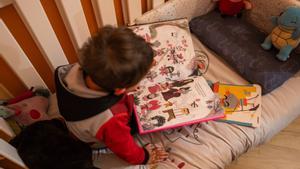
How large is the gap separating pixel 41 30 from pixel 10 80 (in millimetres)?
238

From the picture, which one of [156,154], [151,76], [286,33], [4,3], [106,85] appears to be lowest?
[156,154]

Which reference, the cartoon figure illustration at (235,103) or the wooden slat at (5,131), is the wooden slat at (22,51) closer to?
the wooden slat at (5,131)

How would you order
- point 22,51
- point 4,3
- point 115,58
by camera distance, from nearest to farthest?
point 115,58 < point 4,3 < point 22,51

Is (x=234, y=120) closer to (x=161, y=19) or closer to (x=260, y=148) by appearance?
(x=260, y=148)

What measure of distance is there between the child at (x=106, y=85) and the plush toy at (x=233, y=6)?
71 cm

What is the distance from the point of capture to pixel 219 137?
893mm

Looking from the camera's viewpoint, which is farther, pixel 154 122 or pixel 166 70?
pixel 166 70

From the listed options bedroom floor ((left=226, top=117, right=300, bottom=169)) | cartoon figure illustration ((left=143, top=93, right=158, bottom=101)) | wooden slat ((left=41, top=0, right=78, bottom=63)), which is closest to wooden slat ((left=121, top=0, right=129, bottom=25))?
wooden slat ((left=41, top=0, right=78, bottom=63))

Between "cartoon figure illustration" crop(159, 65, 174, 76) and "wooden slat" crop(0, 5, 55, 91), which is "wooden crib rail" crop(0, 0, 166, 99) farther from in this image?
"cartoon figure illustration" crop(159, 65, 174, 76)

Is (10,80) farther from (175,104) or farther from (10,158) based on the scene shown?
(175,104)

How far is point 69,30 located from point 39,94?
273mm

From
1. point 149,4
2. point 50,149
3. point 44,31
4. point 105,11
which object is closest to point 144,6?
point 149,4

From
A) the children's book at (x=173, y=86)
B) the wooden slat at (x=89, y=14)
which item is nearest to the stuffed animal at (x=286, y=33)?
the children's book at (x=173, y=86)

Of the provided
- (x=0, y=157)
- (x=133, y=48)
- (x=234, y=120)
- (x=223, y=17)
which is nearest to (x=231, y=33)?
(x=223, y=17)
